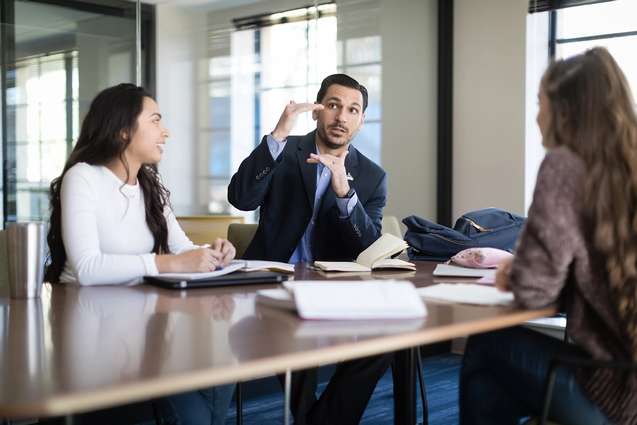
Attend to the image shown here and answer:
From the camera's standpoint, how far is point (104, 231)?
2.28 meters

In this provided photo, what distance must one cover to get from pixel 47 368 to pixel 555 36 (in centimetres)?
410

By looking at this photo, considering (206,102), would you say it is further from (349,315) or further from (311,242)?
(349,315)

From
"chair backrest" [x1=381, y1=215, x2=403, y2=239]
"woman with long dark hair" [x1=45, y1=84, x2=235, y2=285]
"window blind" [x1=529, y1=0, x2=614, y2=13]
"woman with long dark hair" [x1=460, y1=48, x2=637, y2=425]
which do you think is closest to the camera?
"woman with long dark hair" [x1=460, y1=48, x2=637, y2=425]

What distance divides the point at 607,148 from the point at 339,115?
161 centimetres

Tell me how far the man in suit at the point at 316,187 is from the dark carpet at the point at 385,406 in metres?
0.84

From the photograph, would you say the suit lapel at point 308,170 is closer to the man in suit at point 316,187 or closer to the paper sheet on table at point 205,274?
the man in suit at point 316,187

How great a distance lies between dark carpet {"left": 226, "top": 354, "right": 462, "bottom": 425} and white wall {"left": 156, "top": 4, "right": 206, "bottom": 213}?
112cm

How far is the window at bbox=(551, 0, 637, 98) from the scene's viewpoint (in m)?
4.39

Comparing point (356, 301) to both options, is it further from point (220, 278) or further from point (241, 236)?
point (241, 236)

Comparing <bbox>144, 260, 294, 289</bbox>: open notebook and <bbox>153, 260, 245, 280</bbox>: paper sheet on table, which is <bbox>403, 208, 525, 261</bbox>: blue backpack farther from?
<bbox>153, 260, 245, 280</bbox>: paper sheet on table

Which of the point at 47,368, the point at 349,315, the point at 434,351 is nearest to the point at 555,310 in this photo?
the point at 349,315

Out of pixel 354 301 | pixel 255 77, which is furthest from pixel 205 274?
pixel 255 77

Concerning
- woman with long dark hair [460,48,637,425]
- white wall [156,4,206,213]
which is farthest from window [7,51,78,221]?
woman with long dark hair [460,48,637,425]

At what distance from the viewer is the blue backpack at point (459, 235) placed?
2822 millimetres
